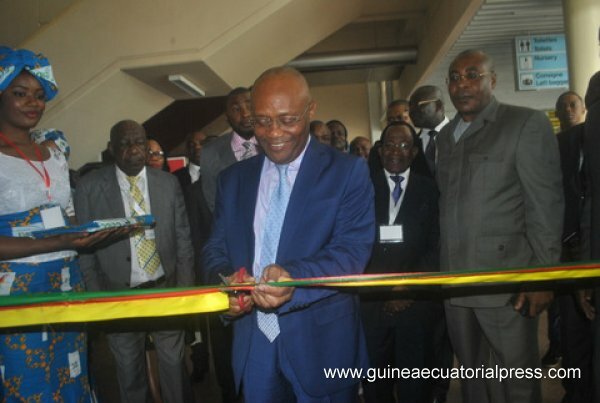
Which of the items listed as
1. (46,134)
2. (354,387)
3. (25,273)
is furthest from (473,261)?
(46,134)

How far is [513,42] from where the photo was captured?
8.45m

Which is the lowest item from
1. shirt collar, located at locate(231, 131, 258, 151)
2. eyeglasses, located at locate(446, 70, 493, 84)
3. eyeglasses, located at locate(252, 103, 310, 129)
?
eyeglasses, located at locate(252, 103, 310, 129)

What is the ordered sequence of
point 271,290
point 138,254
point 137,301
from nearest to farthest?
point 271,290
point 137,301
point 138,254

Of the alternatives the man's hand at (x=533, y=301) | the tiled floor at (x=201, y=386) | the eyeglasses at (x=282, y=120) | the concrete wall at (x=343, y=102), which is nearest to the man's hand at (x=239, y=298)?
the eyeglasses at (x=282, y=120)

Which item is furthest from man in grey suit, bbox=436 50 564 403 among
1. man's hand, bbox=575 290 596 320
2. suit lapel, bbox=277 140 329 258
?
suit lapel, bbox=277 140 329 258

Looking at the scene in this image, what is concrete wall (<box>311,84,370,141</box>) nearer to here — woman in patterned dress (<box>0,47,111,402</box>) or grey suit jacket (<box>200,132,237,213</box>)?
grey suit jacket (<box>200,132,237,213</box>)

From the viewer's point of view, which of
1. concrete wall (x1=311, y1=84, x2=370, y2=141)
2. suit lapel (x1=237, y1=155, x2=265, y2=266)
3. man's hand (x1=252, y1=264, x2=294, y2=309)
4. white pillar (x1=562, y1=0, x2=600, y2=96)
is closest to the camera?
man's hand (x1=252, y1=264, x2=294, y2=309)

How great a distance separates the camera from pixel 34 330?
2.08 metres

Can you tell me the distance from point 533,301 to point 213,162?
229cm

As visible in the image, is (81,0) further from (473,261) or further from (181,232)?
(473,261)

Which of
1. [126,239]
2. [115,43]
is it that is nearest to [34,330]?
[126,239]

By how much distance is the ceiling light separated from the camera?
749cm

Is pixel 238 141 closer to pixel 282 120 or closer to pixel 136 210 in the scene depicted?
pixel 136 210

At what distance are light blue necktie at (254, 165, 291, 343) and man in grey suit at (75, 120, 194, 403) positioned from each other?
1.53m
